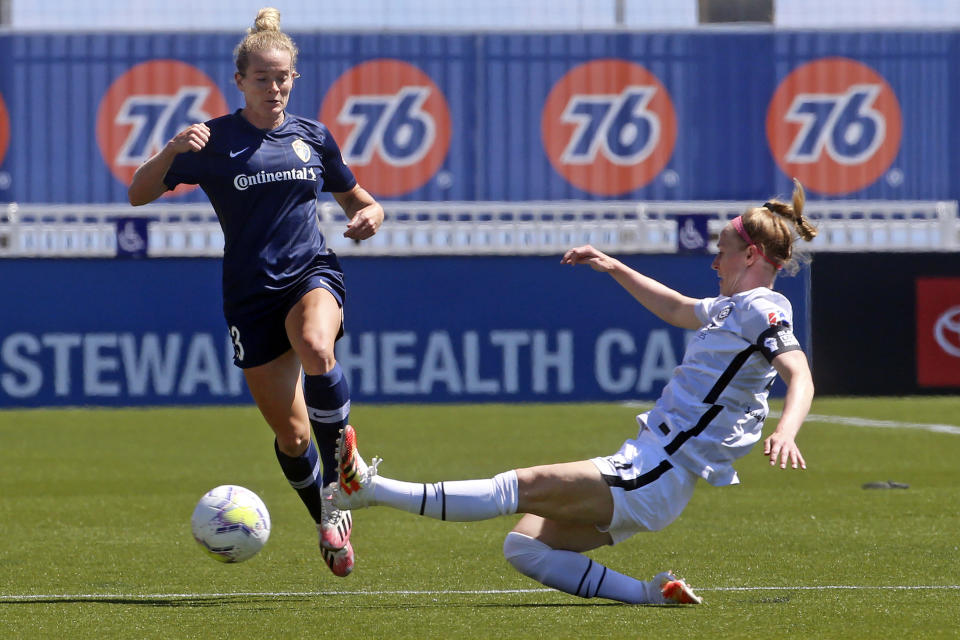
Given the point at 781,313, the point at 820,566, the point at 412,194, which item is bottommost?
the point at 820,566

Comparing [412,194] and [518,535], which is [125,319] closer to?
[518,535]

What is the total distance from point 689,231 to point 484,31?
1241 cm

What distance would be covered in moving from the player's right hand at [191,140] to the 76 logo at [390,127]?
24312 millimetres

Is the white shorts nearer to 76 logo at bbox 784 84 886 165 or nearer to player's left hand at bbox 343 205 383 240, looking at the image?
player's left hand at bbox 343 205 383 240

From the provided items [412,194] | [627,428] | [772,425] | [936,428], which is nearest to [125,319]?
[627,428]

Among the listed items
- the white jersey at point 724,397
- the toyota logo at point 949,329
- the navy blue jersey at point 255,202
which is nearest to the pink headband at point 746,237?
the white jersey at point 724,397

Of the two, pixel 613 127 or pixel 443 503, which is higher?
pixel 613 127

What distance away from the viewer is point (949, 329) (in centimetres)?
1592

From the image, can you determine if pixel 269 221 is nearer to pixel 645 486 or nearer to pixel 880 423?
pixel 645 486

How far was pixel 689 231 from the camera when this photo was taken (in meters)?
18.3

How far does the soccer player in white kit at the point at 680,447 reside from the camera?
17.3ft

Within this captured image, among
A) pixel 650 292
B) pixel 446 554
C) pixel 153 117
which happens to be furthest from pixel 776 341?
pixel 153 117

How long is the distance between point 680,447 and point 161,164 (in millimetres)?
2244

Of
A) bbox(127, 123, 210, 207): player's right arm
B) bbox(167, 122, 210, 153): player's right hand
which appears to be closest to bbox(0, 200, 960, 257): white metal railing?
bbox(127, 123, 210, 207): player's right arm
